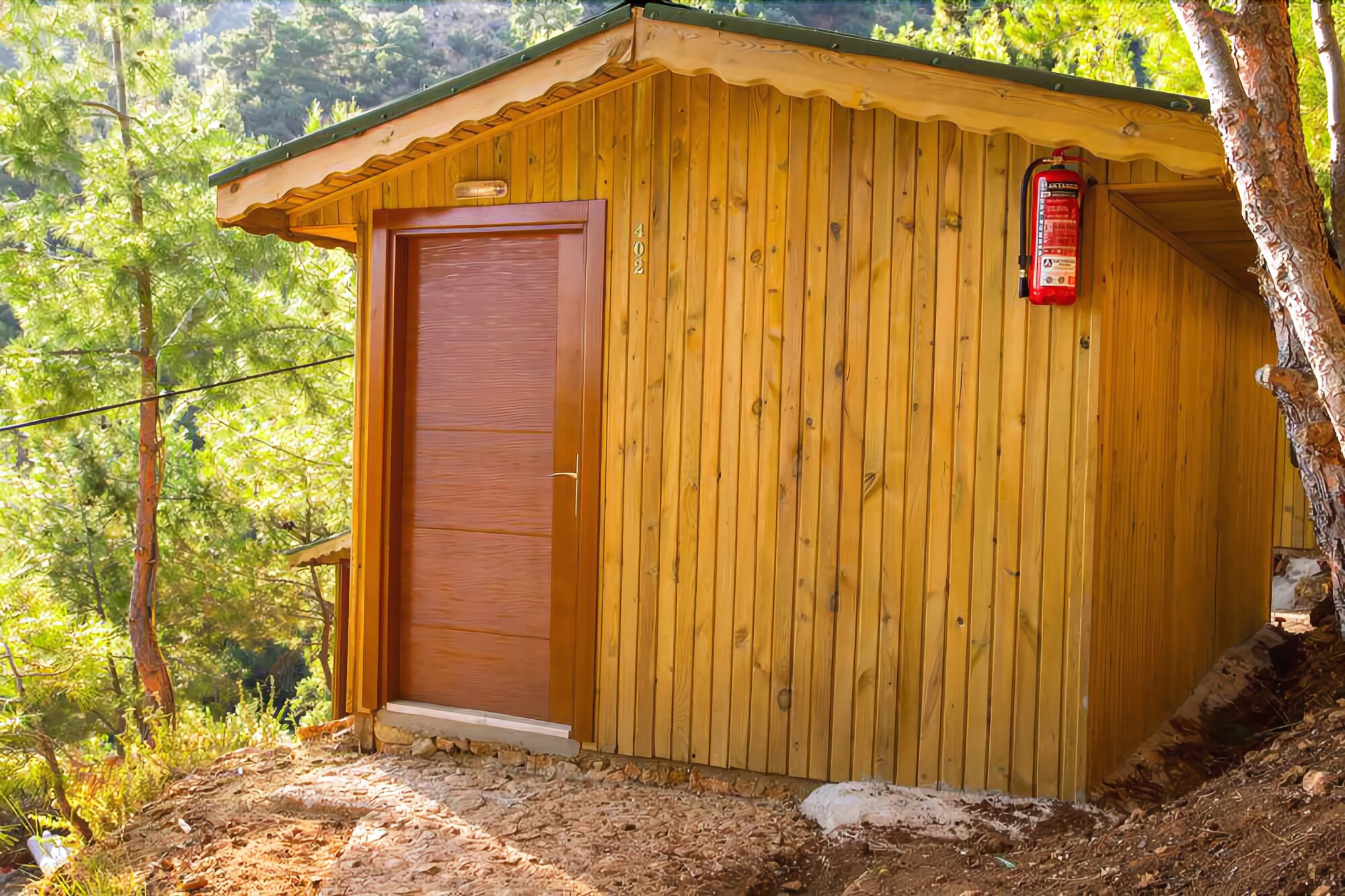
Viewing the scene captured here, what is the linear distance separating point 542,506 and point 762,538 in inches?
40.0

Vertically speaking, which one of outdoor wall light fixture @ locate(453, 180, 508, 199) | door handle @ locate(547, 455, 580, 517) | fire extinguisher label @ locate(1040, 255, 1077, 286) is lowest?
door handle @ locate(547, 455, 580, 517)

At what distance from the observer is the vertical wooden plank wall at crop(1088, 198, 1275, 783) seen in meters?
3.91

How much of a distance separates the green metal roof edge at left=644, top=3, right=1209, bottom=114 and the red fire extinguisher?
37cm

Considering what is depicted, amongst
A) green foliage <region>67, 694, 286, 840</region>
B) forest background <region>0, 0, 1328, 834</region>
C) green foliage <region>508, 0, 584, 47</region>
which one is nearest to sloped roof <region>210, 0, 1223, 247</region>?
green foliage <region>67, 694, 286, 840</region>

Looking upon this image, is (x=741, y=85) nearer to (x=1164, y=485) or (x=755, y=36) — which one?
(x=755, y=36)

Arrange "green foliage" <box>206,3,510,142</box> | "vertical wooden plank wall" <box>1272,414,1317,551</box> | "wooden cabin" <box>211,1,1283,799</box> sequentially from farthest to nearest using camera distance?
1. "green foliage" <box>206,3,510,142</box>
2. "vertical wooden plank wall" <box>1272,414,1317,551</box>
3. "wooden cabin" <box>211,1,1283,799</box>

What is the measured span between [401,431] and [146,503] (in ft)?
26.6

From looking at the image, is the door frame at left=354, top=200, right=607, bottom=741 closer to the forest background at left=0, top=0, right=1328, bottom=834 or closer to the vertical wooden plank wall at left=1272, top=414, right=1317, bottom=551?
the forest background at left=0, top=0, right=1328, bottom=834

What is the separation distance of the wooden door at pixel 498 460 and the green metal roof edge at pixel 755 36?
2.02 ft

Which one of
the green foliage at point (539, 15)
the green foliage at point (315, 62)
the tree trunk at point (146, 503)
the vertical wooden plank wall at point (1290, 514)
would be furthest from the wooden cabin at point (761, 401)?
the green foliage at point (539, 15)

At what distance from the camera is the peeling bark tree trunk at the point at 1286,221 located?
3.08 meters

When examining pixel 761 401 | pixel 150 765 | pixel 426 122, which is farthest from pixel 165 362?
pixel 761 401

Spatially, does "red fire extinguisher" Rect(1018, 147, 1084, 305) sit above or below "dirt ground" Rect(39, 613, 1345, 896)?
Answer: above

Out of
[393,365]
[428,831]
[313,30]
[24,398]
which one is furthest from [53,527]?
[313,30]
